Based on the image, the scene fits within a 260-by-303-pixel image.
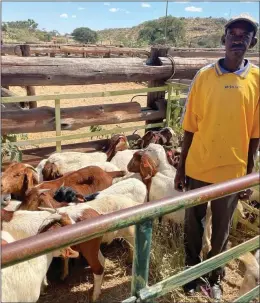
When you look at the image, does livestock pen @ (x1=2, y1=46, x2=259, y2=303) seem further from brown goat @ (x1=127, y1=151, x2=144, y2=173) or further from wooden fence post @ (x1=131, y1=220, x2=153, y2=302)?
brown goat @ (x1=127, y1=151, x2=144, y2=173)

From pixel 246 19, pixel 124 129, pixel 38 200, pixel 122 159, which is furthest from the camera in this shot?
pixel 124 129

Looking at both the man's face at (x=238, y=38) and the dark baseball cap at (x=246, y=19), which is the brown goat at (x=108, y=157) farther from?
the dark baseball cap at (x=246, y=19)

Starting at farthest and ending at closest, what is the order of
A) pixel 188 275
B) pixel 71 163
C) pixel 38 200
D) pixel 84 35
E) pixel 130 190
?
pixel 84 35 < pixel 71 163 < pixel 130 190 < pixel 38 200 < pixel 188 275

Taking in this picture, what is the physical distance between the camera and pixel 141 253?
5.53 feet

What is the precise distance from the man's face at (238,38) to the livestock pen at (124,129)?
4.39 ft

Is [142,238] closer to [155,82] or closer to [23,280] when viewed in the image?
[23,280]

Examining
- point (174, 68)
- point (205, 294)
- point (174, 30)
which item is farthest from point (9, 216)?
point (174, 30)

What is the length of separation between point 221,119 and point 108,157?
112 inches

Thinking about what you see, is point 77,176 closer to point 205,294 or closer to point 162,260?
point 162,260

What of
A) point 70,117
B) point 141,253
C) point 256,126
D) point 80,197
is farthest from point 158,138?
point 141,253

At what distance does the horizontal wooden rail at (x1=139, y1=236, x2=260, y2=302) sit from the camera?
1.75 m

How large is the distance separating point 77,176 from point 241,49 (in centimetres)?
236

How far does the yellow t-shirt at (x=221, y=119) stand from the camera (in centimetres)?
301

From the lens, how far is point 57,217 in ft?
9.53
